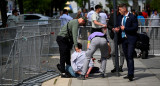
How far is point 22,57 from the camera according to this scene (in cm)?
948

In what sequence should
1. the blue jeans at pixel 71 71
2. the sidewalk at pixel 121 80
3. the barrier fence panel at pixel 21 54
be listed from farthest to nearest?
the blue jeans at pixel 71 71 < the sidewalk at pixel 121 80 < the barrier fence panel at pixel 21 54

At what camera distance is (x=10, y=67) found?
8.64 metres

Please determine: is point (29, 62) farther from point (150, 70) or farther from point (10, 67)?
point (150, 70)

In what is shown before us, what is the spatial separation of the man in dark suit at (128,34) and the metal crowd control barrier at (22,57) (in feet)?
6.84

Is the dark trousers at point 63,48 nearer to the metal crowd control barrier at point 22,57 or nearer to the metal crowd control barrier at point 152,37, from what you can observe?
the metal crowd control barrier at point 22,57

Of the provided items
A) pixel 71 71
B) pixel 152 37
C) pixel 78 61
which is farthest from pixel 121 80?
pixel 152 37

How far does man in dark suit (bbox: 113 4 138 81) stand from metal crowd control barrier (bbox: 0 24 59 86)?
6.84 feet

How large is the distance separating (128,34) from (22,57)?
2.55m

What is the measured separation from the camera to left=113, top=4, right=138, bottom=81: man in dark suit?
9.38 m

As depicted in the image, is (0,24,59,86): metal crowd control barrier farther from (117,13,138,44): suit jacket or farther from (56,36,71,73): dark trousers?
(117,13,138,44): suit jacket

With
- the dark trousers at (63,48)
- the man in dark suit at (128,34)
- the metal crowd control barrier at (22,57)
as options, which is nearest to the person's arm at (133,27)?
the man in dark suit at (128,34)

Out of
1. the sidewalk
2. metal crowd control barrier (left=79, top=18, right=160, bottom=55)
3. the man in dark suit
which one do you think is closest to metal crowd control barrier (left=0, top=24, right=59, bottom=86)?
the sidewalk

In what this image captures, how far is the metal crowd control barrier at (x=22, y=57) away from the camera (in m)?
8.33

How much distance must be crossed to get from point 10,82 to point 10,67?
12.6 inches
